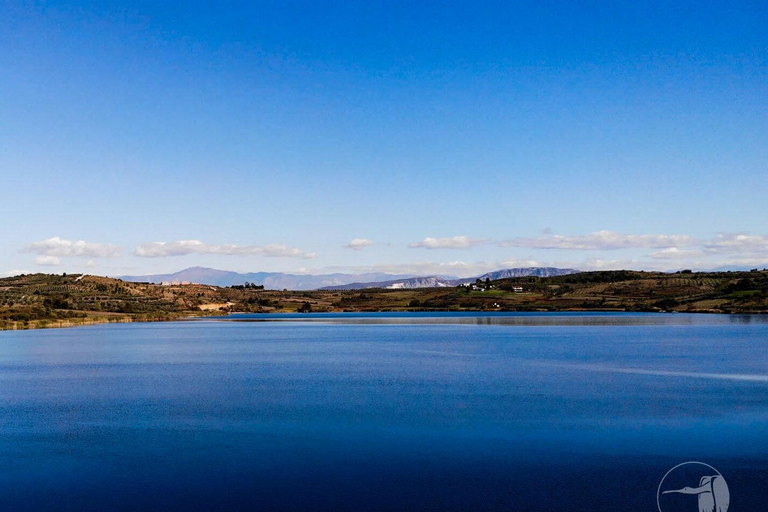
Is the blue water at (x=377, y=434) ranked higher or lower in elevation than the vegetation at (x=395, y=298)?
lower

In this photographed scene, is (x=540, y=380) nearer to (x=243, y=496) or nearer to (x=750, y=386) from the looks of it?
(x=750, y=386)

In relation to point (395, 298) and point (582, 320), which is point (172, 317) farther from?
point (395, 298)

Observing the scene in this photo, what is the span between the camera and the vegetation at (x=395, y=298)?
358ft

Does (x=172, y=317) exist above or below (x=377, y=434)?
above

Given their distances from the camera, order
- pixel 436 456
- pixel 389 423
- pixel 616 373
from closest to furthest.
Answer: pixel 436 456, pixel 389 423, pixel 616 373

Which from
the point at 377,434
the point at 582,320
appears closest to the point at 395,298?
the point at 582,320

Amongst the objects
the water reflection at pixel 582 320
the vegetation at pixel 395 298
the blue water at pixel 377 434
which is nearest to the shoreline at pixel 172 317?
the vegetation at pixel 395 298

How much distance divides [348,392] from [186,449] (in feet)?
36.8

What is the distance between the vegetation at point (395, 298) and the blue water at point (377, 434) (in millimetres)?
64246

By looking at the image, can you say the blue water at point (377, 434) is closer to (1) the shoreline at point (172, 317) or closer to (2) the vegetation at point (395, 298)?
(1) the shoreline at point (172, 317)

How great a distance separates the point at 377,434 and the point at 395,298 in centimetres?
17343

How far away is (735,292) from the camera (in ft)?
430

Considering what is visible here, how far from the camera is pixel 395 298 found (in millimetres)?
194250

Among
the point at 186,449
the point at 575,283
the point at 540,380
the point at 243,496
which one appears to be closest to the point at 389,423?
the point at 186,449
